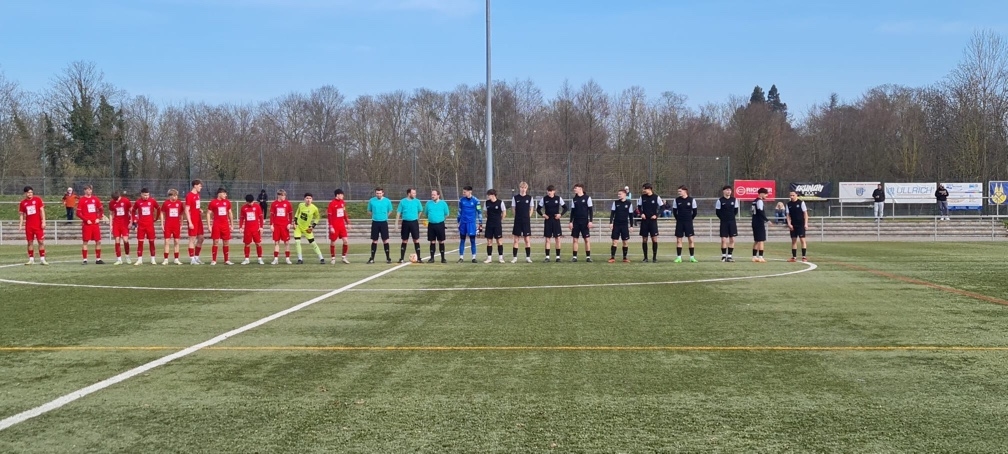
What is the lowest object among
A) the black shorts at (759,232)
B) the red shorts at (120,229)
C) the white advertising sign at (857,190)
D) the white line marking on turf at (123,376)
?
the white line marking on turf at (123,376)

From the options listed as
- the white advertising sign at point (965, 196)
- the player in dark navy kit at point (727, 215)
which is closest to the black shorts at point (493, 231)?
the player in dark navy kit at point (727, 215)

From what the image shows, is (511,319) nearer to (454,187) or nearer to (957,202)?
(454,187)

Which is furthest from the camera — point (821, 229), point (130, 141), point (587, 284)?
point (130, 141)

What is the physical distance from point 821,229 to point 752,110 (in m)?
45.4

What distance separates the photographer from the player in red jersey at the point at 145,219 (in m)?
18.3

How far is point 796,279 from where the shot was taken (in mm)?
13758

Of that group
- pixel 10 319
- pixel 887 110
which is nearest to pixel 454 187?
pixel 10 319

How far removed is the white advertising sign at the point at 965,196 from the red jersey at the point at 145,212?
39377 millimetres

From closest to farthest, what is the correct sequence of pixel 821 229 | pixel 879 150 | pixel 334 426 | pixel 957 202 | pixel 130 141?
pixel 334 426, pixel 821 229, pixel 957 202, pixel 130 141, pixel 879 150

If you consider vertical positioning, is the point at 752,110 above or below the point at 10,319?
above

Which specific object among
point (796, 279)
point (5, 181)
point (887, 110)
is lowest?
point (796, 279)

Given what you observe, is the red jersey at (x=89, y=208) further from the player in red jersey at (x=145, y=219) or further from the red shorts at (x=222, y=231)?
the red shorts at (x=222, y=231)

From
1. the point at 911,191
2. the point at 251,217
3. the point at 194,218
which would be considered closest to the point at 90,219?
the point at 194,218

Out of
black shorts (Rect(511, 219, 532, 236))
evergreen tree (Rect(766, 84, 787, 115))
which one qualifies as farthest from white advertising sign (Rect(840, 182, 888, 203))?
evergreen tree (Rect(766, 84, 787, 115))
